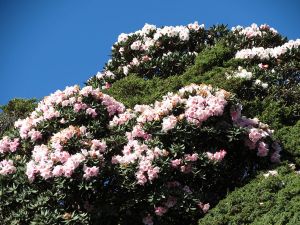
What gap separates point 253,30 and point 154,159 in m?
8.24

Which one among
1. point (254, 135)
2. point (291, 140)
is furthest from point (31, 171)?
point (291, 140)

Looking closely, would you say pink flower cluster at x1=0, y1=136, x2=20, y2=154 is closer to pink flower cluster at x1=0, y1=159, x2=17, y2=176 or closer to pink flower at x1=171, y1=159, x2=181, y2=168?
pink flower cluster at x1=0, y1=159, x2=17, y2=176

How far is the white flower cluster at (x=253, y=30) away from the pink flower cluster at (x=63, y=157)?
7.83 m

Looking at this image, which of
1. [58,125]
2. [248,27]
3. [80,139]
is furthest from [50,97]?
[248,27]

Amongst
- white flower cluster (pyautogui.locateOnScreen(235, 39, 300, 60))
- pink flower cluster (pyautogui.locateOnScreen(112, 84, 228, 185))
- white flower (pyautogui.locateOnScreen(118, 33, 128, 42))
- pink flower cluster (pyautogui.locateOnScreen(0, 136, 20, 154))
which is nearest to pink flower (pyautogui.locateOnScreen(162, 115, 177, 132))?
pink flower cluster (pyautogui.locateOnScreen(112, 84, 228, 185))

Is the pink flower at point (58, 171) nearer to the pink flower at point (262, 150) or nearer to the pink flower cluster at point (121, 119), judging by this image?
the pink flower cluster at point (121, 119)

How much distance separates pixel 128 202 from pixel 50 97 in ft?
8.65

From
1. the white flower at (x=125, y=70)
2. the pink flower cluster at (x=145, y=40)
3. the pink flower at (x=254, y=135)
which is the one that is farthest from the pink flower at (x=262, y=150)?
the white flower at (x=125, y=70)

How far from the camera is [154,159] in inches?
348

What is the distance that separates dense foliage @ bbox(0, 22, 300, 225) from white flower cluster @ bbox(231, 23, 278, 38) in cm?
392

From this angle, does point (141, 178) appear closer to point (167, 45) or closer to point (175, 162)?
point (175, 162)

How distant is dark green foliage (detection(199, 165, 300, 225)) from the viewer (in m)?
7.87

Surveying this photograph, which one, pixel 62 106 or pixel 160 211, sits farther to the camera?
pixel 62 106

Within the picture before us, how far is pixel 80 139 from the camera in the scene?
29.9 ft
